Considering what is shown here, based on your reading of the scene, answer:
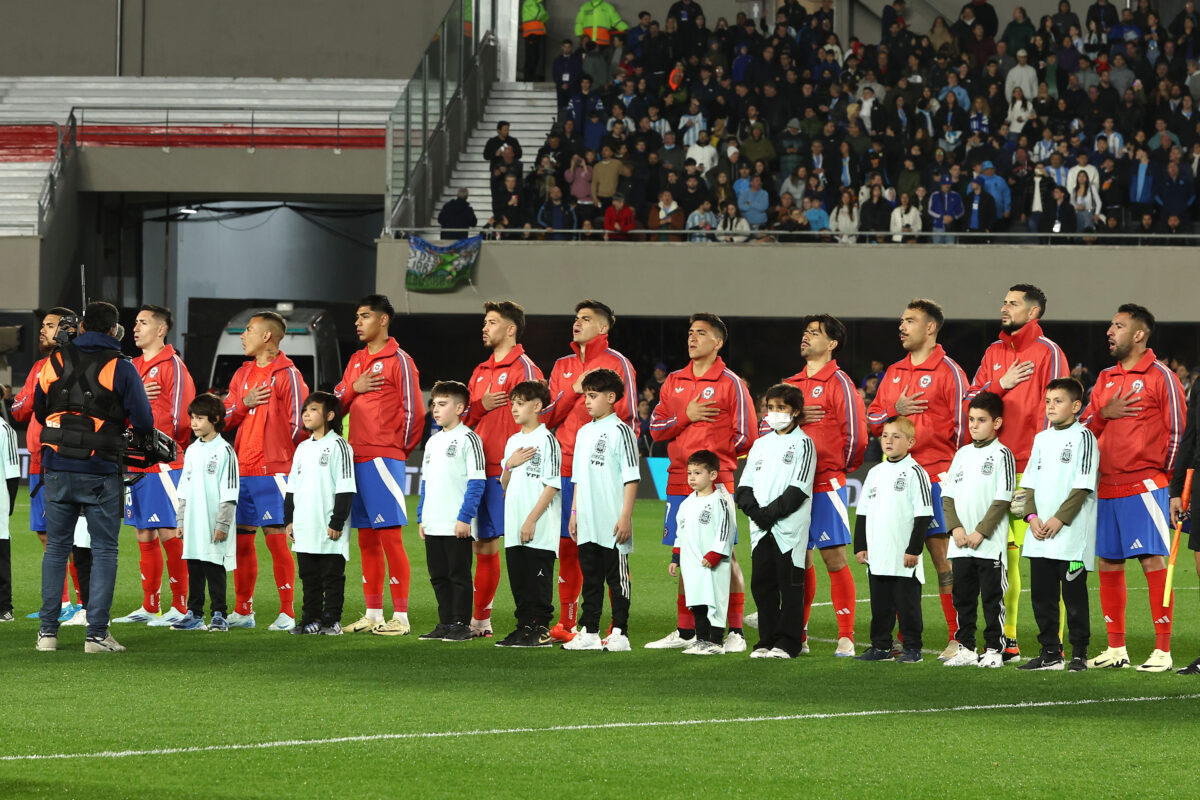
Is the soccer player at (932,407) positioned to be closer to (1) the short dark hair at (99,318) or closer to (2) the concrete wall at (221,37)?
(1) the short dark hair at (99,318)

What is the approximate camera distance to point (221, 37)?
3362 centimetres

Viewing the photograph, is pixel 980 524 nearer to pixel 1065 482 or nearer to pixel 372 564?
pixel 1065 482

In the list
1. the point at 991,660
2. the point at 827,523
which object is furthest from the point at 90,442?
the point at 991,660

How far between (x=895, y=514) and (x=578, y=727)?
304 centimetres

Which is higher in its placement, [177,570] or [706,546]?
[706,546]

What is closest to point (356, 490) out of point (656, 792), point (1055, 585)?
point (1055, 585)

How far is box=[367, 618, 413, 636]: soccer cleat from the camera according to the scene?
1046 cm

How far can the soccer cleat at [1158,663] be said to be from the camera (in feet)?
29.6

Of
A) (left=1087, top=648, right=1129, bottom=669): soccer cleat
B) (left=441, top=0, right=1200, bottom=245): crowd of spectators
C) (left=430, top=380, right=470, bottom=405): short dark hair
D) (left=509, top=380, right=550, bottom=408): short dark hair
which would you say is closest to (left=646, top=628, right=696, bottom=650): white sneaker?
(left=509, top=380, right=550, bottom=408): short dark hair

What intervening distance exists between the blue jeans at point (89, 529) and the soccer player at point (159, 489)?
1.46 m

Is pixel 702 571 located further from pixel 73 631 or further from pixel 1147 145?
pixel 1147 145

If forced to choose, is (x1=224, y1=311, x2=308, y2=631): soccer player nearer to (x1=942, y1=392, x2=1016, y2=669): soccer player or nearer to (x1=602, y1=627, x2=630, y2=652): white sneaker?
(x1=602, y1=627, x2=630, y2=652): white sneaker

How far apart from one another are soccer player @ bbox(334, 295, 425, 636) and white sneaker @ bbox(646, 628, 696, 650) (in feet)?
5.56

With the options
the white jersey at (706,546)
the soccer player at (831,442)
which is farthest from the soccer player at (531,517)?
the soccer player at (831,442)
